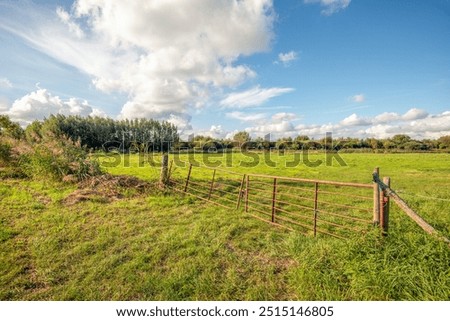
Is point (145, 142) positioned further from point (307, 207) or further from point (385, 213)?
point (385, 213)

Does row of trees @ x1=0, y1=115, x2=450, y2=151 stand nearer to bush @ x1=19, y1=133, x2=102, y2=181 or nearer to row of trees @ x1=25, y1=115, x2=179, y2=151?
row of trees @ x1=25, y1=115, x2=179, y2=151

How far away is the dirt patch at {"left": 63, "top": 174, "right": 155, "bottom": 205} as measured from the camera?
9.56 meters

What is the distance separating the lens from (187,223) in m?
7.30

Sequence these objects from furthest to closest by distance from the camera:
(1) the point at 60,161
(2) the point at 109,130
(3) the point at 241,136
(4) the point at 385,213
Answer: (3) the point at 241,136, (2) the point at 109,130, (1) the point at 60,161, (4) the point at 385,213

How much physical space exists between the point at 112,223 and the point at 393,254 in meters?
6.89

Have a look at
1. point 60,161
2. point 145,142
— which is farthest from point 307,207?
point 145,142

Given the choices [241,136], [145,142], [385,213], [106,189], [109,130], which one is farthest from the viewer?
[241,136]

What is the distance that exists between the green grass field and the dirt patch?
1957mm

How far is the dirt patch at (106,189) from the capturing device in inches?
376

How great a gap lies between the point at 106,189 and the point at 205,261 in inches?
290

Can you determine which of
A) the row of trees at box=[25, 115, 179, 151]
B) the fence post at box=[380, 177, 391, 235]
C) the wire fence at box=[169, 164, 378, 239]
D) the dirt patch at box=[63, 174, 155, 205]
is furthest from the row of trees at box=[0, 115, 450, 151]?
the fence post at box=[380, 177, 391, 235]

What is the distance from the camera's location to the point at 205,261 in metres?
4.91
